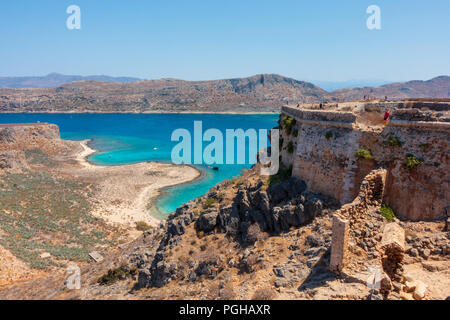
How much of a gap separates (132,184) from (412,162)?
4900 cm

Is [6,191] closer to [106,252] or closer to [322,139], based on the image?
[106,252]

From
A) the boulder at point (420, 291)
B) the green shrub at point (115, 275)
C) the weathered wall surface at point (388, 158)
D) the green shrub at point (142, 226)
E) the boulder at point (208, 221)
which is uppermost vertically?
the weathered wall surface at point (388, 158)

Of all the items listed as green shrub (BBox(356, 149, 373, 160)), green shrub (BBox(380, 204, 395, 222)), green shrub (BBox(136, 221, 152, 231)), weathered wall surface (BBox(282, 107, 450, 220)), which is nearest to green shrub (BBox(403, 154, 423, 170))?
weathered wall surface (BBox(282, 107, 450, 220))

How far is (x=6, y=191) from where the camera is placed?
126 ft

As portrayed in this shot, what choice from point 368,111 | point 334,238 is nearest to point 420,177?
point 334,238

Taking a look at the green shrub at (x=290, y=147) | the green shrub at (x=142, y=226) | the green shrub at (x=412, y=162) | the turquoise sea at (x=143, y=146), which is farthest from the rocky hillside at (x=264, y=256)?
the turquoise sea at (x=143, y=146)

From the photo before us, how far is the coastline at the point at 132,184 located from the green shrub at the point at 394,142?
102 ft

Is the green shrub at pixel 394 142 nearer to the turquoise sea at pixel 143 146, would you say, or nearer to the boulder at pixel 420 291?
the boulder at pixel 420 291

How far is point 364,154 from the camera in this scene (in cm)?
1537

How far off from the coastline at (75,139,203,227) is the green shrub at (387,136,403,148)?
31.1 meters

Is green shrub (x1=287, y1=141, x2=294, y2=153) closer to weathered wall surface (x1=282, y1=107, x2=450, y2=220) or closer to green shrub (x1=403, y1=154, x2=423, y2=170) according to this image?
weathered wall surface (x1=282, y1=107, x2=450, y2=220)

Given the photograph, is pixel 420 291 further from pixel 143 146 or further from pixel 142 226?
pixel 143 146

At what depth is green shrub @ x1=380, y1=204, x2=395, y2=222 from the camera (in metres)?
13.9

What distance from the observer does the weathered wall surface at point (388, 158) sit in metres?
13.3
